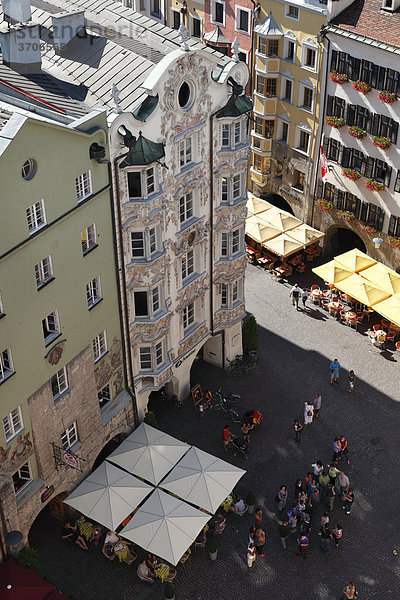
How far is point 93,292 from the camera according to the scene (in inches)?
1710

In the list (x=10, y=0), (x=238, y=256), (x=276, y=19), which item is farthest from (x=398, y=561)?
(x=276, y=19)

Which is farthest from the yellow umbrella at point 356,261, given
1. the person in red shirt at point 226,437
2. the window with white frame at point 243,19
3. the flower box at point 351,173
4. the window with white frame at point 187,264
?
the window with white frame at point 243,19

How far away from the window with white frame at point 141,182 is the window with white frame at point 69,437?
42.4ft

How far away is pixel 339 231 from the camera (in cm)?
7162

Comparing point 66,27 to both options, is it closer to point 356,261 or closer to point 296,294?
point 296,294

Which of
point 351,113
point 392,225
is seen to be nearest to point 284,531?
point 392,225

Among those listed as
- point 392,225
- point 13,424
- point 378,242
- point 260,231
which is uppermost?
point 13,424

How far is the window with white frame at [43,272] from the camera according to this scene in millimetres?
38156

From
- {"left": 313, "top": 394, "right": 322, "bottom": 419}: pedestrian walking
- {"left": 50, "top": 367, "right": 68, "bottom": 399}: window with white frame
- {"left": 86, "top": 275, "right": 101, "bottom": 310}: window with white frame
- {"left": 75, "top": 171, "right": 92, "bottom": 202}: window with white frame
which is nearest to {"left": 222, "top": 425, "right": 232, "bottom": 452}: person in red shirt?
{"left": 313, "top": 394, "right": 322, "bottom": 419}: pedestrian walking

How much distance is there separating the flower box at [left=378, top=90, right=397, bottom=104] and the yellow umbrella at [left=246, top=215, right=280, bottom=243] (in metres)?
14.6

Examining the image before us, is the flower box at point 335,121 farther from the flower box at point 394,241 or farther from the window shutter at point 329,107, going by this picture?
the flower box at point 394,241

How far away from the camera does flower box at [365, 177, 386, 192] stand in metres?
62.6

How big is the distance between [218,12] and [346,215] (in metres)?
20.6

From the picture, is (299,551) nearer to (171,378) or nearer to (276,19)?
(171,378)
